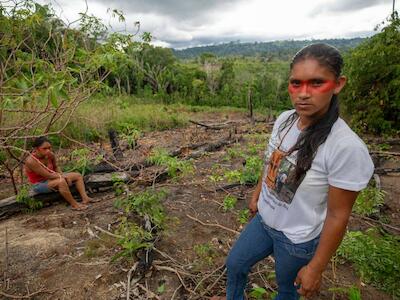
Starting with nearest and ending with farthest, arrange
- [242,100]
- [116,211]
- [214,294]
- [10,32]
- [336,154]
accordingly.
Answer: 1. [336,154]
2. [214,294]
3. [10,32]
4. [116,211]
5. [242,100]

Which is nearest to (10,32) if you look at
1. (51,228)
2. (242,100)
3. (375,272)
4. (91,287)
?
(51,228)

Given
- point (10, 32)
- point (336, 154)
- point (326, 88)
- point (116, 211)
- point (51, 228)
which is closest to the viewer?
point (336, 154)

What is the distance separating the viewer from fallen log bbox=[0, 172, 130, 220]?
4.11 metres

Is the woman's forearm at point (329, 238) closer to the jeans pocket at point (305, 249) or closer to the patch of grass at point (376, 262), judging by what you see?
the jeans pocket at point (305, 249)

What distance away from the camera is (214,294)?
2480mm

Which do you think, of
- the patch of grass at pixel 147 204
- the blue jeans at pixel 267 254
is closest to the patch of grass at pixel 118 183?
the patch of grass at pixel 147 204

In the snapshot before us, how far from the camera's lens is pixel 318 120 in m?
1.38

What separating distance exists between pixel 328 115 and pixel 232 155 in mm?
5725

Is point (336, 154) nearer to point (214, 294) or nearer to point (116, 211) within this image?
point (214, 294)

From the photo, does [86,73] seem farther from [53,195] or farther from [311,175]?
[311,175]

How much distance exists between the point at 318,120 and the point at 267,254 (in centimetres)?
86

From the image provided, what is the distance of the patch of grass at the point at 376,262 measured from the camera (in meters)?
2.47

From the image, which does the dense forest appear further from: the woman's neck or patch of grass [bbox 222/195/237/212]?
the woman's neck

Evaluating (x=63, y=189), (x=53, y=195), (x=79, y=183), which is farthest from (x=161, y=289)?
(x=53, y=195)
